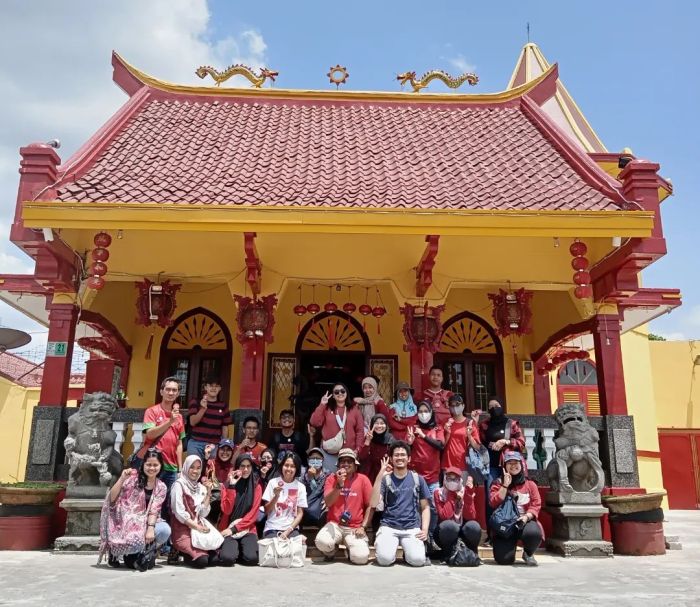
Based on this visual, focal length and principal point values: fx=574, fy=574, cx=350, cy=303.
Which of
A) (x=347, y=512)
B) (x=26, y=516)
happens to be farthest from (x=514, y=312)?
(x=26, y=516)

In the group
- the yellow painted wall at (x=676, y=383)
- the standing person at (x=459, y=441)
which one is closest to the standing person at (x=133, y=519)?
the standing person at (x=459, y=441)

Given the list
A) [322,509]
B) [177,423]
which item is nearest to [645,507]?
[322,509]

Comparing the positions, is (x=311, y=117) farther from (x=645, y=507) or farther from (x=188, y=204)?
(x=645, y=507)

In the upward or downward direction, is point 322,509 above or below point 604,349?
below

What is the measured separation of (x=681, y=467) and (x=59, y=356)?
12.9 metres

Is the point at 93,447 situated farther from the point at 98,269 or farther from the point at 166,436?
the point at 98,269

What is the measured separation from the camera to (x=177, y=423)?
18.6ft

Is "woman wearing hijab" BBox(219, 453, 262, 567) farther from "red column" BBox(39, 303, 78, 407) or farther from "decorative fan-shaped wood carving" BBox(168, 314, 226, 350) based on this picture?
"decorative fan-shaped wood carving" BBox(168, 314, 226, 350)

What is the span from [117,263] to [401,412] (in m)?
4.65

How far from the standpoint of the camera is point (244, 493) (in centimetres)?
534

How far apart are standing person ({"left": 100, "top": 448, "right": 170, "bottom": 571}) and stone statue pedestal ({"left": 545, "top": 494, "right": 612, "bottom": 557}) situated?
389cm

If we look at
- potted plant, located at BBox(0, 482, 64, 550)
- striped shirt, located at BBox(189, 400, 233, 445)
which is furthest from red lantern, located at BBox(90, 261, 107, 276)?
potted plant, located at BBox(0, 482, 64, 550)

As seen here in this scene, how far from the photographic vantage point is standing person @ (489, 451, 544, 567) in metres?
5.22

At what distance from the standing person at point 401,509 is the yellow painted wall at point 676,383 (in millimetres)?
10586
